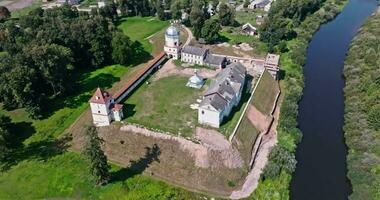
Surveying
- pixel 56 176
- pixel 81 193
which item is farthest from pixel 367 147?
pixel 56 176

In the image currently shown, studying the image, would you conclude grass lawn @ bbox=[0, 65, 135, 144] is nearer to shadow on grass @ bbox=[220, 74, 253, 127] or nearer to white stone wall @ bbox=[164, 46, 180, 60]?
white stone wall @ bbox=[164, 46, 180, 60]

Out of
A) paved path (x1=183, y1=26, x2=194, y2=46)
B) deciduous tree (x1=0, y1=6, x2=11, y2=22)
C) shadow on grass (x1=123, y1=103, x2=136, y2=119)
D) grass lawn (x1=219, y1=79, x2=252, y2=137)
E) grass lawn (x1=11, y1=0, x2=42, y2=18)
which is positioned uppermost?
deciduous tree (x1=0, y1=6, x2=11, y2=22)

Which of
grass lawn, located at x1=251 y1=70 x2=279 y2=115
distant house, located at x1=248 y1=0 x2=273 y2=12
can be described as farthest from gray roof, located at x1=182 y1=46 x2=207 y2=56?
distant house, located at x1=248 y1=0 x2=273 y2=12

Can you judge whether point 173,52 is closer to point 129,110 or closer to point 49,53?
point 129,110

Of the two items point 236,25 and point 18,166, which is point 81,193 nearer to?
point 18,166

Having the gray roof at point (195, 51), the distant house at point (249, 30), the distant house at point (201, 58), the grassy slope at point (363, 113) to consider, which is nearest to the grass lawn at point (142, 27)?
the gray roof at point (195, 51)

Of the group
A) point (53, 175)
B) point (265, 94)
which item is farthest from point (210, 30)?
point (53, 175)
